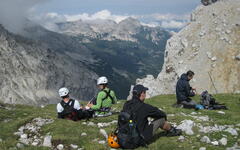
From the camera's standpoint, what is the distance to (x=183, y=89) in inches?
1078

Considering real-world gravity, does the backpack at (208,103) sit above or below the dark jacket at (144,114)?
below

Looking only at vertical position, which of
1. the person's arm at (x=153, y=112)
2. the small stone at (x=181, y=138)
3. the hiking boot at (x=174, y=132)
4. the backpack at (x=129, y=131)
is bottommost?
the small stone at (x=181, y=138)

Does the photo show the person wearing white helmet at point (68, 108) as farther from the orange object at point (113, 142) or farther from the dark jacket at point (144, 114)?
the dark jacket at point (144, 114)

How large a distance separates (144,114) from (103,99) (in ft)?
25.0

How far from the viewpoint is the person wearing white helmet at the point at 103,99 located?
20.2m

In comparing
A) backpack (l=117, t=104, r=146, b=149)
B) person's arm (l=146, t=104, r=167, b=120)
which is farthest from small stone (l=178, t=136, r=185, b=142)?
backpack (l=117, t=104, r=146, b=149)

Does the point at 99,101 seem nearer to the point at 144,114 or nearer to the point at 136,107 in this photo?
the point at 136,107

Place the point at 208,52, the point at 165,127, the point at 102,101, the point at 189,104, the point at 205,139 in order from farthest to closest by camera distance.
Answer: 1. the point at 208,52
2. the point at 189,104
3. the point at 102,101
4. the point at 165,127
5. the point at 205,139

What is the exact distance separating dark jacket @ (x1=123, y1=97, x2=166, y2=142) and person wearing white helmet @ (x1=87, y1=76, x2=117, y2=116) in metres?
6.51

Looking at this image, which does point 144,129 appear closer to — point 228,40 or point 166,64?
point 228,40

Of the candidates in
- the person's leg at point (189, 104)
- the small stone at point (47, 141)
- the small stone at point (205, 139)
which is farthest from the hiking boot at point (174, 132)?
the person's leg at point (189, 104)

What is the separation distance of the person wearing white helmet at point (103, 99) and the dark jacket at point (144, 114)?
6510 mm

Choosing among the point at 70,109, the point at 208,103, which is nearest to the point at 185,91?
the point at 208,103

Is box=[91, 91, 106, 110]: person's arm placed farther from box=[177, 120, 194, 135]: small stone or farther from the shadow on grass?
box=[177, 120, 194, 135]: small stone
